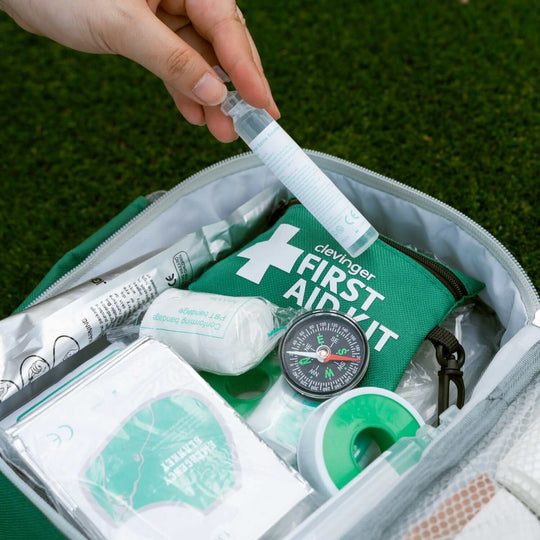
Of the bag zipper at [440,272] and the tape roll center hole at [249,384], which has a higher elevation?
the tape roll center hole at [249,384]

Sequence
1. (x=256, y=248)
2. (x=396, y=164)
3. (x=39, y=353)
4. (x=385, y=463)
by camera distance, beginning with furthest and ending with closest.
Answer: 1. (x=396, y=164)
2. (x=256, y=248)
3. (x=39, y=353)
4. (x=385, y=463)

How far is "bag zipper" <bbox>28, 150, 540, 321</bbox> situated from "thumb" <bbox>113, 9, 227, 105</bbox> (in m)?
0.24

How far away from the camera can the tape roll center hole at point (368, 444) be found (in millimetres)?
834

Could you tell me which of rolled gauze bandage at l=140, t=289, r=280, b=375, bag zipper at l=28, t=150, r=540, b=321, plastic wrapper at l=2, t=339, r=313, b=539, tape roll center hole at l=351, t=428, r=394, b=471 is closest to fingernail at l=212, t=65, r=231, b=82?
bag zipper at l=28, t=150, r=540, b=321

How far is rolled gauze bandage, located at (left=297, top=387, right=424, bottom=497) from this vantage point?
78 cm

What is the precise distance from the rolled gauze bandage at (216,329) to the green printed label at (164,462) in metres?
0.08

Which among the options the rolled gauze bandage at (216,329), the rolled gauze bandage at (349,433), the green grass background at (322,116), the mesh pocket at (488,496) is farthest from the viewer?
the green grass background at (322,116)

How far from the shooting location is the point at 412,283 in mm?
982

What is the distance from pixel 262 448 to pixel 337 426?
10 centimetres

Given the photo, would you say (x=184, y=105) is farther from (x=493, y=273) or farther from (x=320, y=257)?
(x=493, y=273)

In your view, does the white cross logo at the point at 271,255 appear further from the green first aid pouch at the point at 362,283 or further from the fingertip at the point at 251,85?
the fingertip at the point at 251,85

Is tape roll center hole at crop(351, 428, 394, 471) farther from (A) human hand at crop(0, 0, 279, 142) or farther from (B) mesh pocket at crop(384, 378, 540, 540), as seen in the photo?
(A) human hand at crop(0, 0, 279, 142)

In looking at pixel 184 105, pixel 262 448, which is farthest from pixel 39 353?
pixel 184 105

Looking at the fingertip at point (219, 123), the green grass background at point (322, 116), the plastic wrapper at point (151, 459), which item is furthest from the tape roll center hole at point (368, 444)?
the green grass background at point (322, 116)
